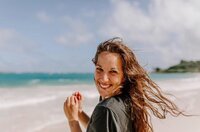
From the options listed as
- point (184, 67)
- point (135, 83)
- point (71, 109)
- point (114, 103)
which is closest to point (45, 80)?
point (71, 109)

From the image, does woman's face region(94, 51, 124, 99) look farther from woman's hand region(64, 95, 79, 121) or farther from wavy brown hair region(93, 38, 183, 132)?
woman's hand region(64, 95, 79, 121)

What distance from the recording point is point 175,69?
404 feet

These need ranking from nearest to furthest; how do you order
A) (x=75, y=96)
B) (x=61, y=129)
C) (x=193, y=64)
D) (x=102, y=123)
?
(x=102, y=123)
(x=75, y=96)
(x=61, y=129)
(x=193, y=64)

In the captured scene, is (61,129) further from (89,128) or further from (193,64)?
(193,64)

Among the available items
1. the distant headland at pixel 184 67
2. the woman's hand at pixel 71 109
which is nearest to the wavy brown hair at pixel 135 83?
the woman's hand at pixel 71 109

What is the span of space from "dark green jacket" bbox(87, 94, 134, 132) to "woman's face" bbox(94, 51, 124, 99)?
0.18 meters

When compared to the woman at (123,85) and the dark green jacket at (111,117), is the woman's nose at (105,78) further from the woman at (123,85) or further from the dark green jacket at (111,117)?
the dark green jacket at (111,117)

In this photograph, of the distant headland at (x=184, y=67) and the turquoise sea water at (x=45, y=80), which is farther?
the distant headland at (x=184, y=67)

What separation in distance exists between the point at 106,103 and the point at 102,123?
0.13 m

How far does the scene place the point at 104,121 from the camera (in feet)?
8.75

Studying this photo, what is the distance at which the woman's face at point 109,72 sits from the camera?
2915 millimetres

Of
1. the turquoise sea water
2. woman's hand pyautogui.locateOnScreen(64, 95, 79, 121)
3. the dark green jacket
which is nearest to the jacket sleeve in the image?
the dark green jacket

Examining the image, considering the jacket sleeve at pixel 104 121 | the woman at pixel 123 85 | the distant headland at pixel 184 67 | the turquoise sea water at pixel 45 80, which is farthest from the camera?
the distant headland at pixel 184 67

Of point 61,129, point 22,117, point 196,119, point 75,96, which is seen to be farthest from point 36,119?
point 75,96
